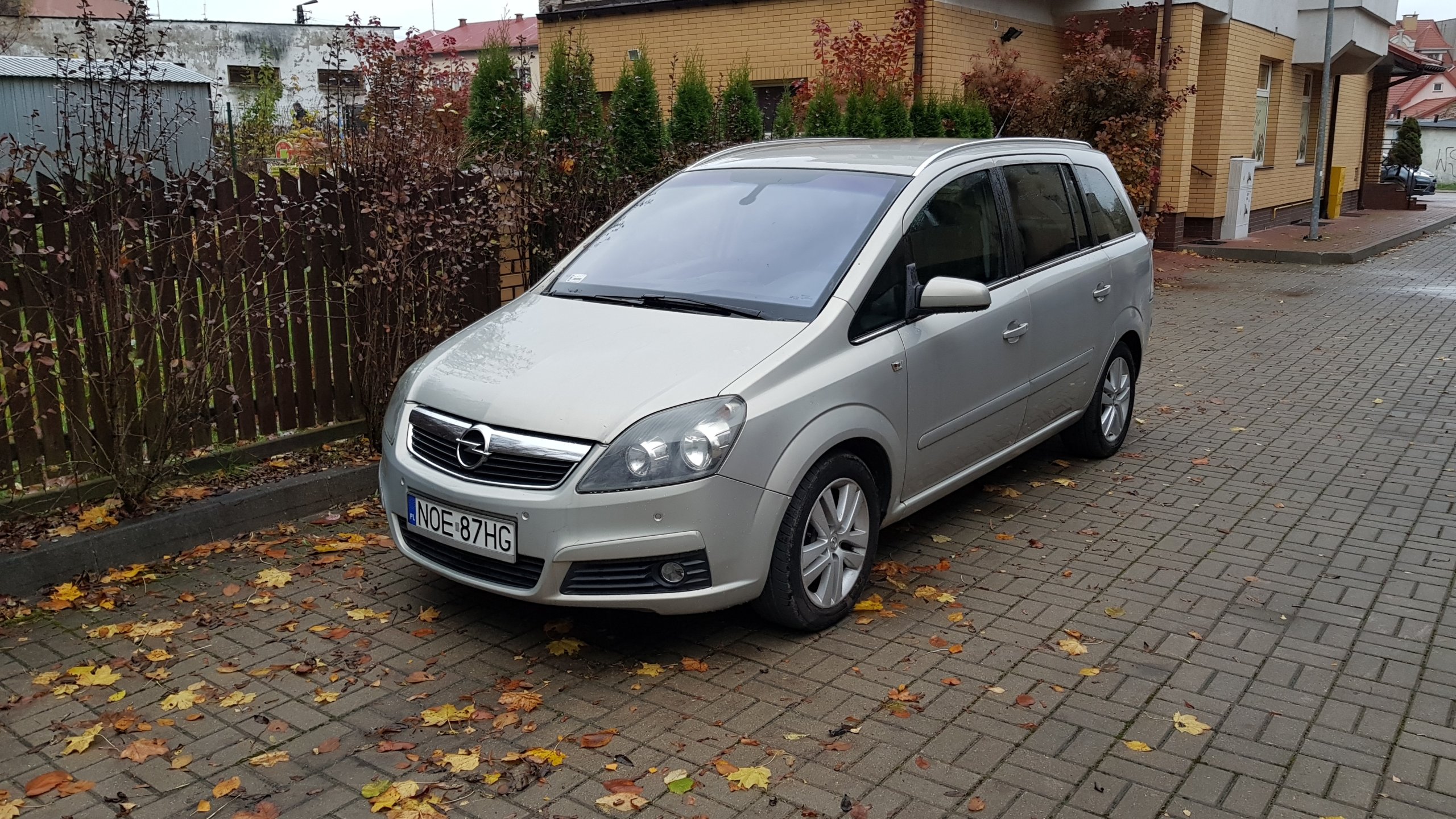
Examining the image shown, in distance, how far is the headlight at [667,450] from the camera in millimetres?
3965

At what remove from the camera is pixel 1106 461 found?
7.06 meters

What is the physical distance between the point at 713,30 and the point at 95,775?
590 inches

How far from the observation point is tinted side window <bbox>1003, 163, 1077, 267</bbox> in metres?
5.88

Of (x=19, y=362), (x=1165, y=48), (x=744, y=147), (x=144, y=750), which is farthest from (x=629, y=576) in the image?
(x=1165, y=48)

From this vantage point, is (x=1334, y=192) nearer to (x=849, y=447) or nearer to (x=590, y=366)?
(x=849, y=447)

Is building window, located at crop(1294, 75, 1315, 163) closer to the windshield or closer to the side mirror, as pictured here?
the windshield

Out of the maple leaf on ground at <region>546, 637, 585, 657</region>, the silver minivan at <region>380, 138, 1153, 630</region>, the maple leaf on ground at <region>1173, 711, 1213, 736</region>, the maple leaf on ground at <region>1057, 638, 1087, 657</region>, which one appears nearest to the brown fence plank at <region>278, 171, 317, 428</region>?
the silver minivan at <region>380, 138, 1153, 630</region>

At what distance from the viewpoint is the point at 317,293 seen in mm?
6414

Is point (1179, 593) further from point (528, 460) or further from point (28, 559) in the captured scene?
point (28, 559)

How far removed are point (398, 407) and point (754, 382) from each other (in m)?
1.57

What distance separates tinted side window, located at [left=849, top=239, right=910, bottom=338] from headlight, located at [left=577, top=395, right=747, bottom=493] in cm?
87

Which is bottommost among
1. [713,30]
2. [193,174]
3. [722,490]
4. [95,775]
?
[95,775]

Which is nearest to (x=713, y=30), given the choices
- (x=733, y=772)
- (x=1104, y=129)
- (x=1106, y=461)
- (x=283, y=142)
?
(x=1104, y=129)

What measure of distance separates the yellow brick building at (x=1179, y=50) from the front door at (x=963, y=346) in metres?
8.77
